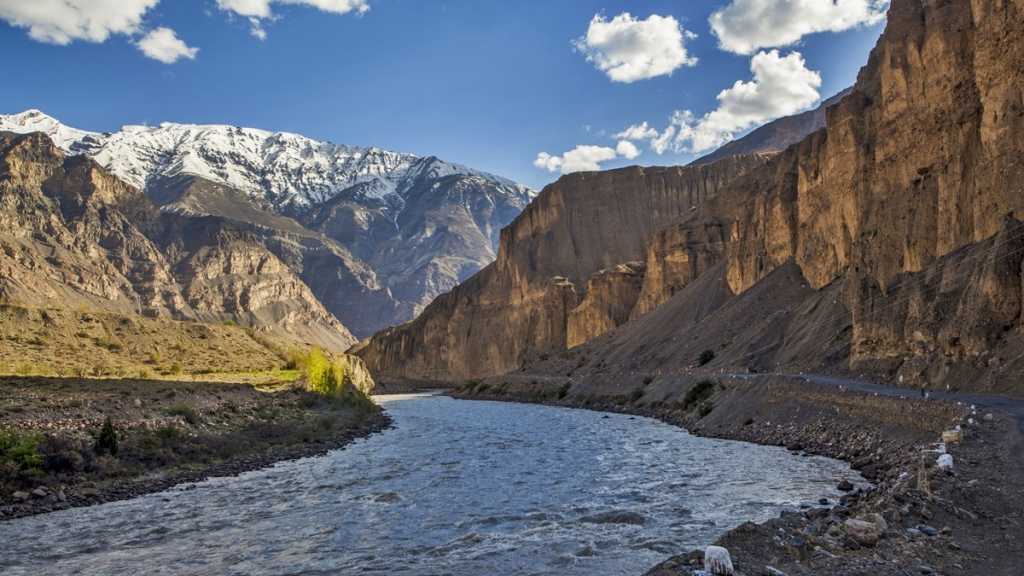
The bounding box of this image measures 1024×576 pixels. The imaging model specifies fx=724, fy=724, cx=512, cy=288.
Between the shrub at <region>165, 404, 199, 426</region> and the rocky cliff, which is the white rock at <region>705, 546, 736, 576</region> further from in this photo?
the shrub at <region>165, 404, 199, 426</region>

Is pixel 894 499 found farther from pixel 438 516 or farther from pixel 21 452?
pixel 21 452

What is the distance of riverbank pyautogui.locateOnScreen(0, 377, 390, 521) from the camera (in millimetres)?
25188

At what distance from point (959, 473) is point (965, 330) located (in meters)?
20.1

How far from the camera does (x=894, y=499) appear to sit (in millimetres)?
14609

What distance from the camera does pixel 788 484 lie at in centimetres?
2383

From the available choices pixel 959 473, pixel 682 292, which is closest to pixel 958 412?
pixel 959 473

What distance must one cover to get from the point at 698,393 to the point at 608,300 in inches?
3617

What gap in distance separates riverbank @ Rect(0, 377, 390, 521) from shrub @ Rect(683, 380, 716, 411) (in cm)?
2456

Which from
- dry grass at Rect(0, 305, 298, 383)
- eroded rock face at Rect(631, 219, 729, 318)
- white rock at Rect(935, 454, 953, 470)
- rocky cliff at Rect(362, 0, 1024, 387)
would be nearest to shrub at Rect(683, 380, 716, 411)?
rocky cliff at Rect(362, 0, 1024, 387)

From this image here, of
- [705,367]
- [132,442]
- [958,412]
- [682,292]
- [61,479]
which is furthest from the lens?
[682,292]

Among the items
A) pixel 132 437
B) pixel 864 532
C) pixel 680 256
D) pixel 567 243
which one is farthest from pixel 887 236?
pixel 567 243

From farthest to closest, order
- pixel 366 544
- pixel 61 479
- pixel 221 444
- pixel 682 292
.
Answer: pixel 682 292 → pixel 221 444 → pixel 61 479 → pixel 366 544

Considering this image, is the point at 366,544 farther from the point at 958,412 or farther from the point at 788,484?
the point at 958,412

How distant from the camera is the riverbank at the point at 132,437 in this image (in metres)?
25.2
